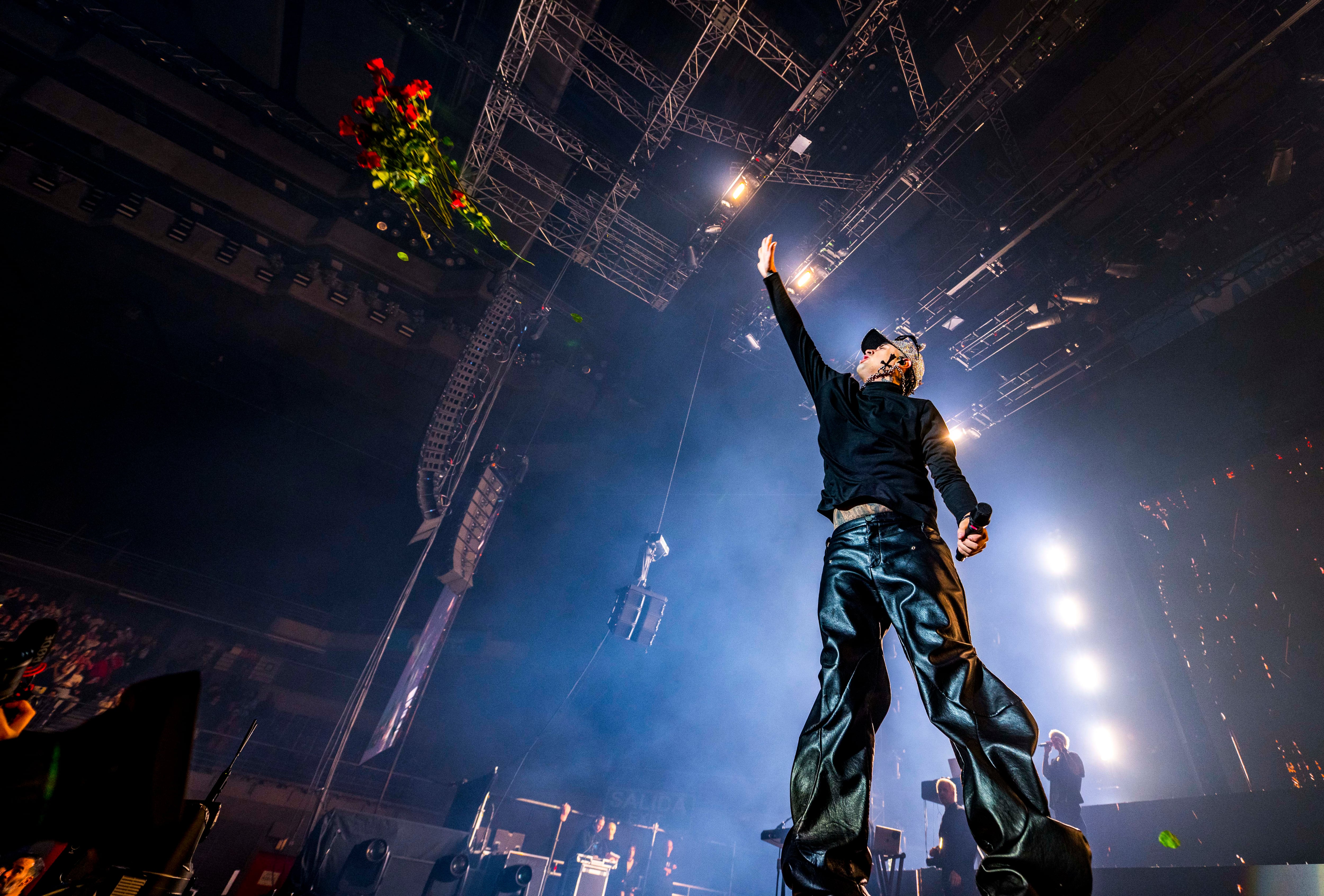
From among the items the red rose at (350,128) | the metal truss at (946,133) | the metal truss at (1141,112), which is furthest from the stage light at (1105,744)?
the red rose at (350,128)

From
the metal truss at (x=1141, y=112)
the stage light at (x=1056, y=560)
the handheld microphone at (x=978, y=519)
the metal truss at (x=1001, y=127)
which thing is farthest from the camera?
the stage light at (x=1056, y=560)

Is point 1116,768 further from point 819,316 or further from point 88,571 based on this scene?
point 88,571

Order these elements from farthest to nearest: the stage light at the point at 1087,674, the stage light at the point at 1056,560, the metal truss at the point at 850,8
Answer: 1. the stage light at the point at 1056,560
2. the stage light at the point at 1087,674
3. the metal truss at the point at 850,8

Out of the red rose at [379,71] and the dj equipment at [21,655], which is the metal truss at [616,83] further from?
the dj equipment at [21,655]

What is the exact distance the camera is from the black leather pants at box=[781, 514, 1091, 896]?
3.90ft

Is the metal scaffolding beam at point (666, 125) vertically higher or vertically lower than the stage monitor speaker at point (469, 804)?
higher

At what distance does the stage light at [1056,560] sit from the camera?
34.2 feet

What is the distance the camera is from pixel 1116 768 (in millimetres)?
8891

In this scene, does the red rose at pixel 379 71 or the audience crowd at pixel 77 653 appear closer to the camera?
the red rose at pixel 379 71

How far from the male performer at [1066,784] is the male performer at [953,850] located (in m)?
1.65

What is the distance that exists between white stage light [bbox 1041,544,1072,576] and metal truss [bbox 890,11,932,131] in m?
8.58

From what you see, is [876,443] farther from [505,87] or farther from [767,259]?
[505,87]

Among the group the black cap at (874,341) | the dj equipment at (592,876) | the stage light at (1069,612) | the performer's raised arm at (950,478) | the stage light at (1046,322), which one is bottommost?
the dj equipment at (592,876)

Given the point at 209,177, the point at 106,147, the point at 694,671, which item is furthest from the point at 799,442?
the point at 106,147
